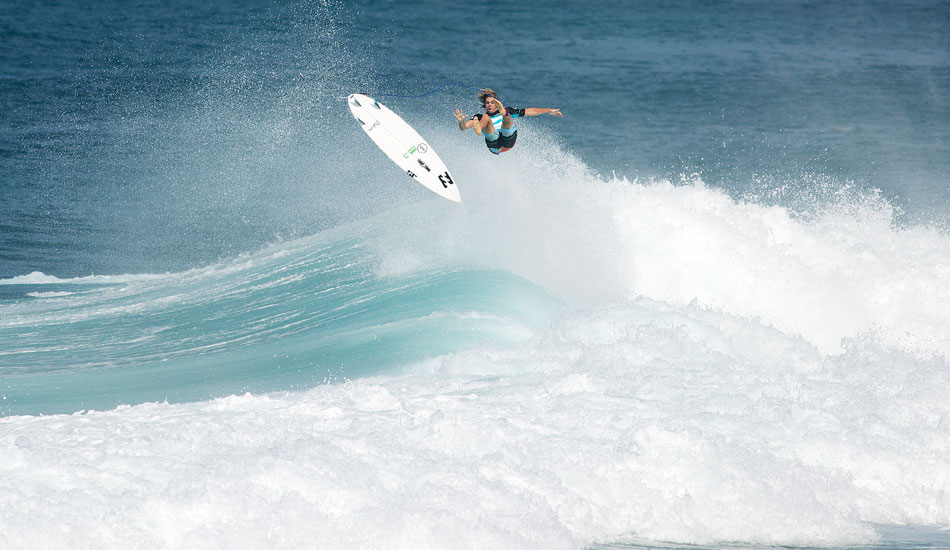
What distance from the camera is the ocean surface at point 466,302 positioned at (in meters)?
7.54

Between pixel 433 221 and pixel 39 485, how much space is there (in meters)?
8.70

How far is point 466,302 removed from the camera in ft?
41.8

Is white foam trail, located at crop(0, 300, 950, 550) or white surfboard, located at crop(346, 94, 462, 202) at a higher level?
white surfboard, located at crop(346, 94, 462, 202)

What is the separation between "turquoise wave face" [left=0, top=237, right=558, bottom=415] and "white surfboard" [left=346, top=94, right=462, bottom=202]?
1177 mm

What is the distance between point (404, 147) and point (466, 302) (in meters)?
2.42

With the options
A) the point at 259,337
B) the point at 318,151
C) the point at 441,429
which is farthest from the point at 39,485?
the point at 318,151

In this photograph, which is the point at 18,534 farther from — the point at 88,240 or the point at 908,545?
the point at 88,240

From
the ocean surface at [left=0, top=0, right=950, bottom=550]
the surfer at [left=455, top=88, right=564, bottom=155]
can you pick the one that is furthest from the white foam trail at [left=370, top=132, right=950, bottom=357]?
the surfer at [left=455, top=88, right=564, bottom=155]

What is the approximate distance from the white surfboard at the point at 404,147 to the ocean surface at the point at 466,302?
112cm

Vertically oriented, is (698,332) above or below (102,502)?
above

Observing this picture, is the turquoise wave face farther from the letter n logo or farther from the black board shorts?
the black board shorts

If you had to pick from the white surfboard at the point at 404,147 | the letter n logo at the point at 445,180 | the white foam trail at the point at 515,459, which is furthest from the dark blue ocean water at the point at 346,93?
the white foam trail at the point at 515,459

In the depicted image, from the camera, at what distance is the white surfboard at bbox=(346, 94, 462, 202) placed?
1368 cm

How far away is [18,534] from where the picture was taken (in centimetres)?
663
